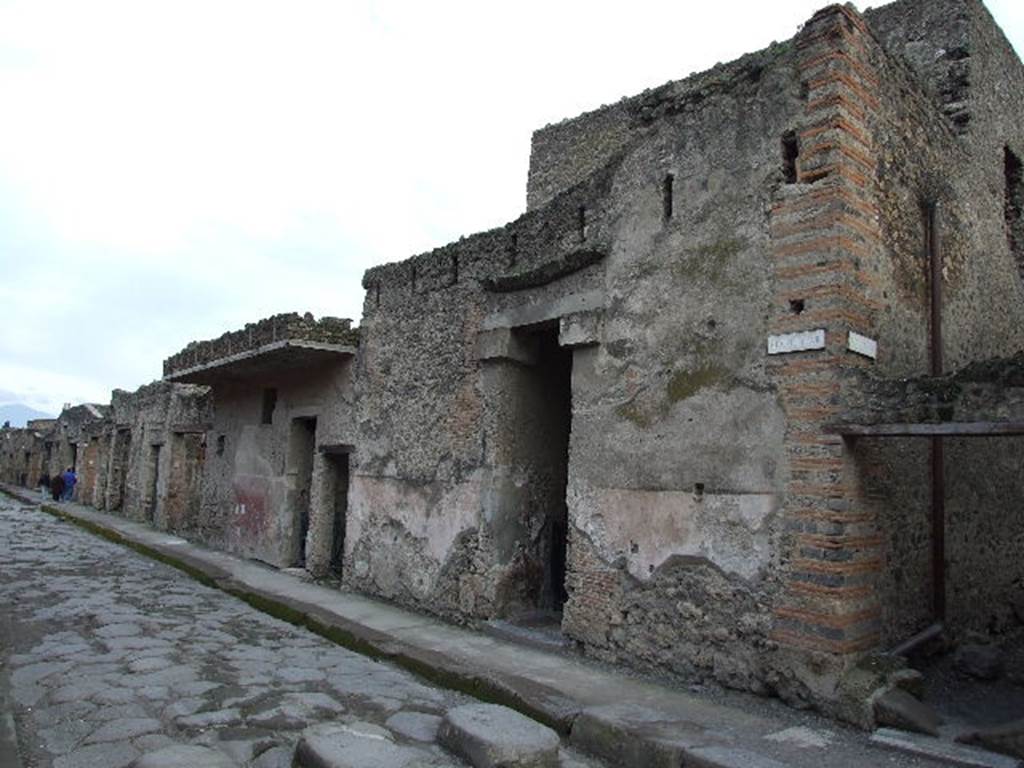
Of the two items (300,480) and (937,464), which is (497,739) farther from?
(300,480)

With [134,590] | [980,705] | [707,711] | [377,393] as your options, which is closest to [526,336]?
[377,393]

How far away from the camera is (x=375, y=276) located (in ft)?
31.2

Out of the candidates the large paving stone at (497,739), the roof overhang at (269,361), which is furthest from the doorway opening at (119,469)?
the large paving stone at (497,739)

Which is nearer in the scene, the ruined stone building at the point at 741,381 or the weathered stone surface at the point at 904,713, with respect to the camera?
the weathered stone surface at the point at 904,713

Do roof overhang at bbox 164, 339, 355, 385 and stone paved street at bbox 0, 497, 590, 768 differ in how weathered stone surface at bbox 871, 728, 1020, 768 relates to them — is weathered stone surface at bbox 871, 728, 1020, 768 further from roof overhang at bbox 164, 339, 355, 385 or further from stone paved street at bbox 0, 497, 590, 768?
roof overhang at bbox 164, 339, 355, 385

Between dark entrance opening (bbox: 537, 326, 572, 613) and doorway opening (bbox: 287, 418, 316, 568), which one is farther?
doorway opening (bbox: 287, 418, 316, 568)

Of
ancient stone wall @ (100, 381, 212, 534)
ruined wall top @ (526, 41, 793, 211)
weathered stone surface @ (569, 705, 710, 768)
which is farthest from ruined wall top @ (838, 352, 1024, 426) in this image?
ancient stone wall @ (100, 381, 212, 534)

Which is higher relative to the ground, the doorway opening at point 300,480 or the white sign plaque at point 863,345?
the white sign plaque at point 863,345

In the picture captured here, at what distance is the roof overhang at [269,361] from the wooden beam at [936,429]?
6.35 metres

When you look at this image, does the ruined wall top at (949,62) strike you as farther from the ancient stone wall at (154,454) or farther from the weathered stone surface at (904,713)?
the ancient stone wall at (154,454)

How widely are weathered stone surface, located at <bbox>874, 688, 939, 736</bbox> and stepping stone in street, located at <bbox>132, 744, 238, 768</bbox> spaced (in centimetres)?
346

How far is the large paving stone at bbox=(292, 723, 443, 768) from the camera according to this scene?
3721 mm

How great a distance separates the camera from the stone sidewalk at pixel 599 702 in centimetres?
404

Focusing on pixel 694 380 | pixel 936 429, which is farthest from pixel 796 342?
pixel 936 429
